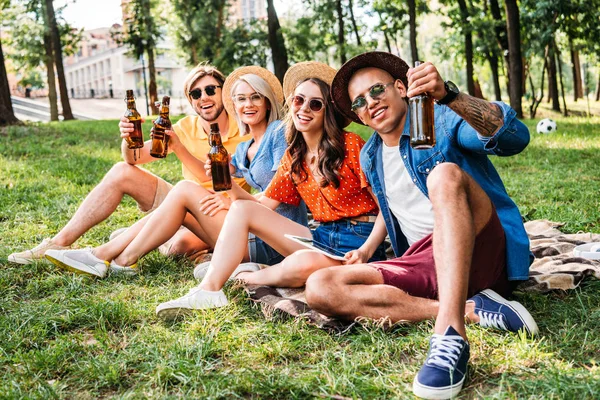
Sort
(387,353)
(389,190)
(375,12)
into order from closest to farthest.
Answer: (387,353) < (389,190) < (375,12)

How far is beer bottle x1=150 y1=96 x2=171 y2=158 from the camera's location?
480 cm

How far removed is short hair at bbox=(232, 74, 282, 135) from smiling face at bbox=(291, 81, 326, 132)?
686 millimetres

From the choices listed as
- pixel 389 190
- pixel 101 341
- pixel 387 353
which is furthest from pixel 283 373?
pixel 389 190

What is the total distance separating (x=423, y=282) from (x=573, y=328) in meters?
0.82

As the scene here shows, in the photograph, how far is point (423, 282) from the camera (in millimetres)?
3713

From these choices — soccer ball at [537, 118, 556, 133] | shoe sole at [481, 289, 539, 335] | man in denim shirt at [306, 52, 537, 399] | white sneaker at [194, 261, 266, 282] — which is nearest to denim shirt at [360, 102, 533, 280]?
man in denim shirt at [306, 52, 537, 399]

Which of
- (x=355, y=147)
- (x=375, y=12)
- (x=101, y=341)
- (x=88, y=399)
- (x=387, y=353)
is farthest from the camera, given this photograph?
(x=375, y=12)

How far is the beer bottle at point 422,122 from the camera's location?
3.23 meters

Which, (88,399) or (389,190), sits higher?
(389,190)

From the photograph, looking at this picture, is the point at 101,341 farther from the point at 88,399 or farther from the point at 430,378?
the point at 430,378

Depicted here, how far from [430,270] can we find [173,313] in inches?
60.6

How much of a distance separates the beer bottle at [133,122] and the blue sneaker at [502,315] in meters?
2.88

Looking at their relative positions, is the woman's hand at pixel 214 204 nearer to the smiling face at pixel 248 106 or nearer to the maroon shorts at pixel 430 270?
the smiling face at pixel 248 106

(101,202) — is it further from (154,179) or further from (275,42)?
(275,42)
